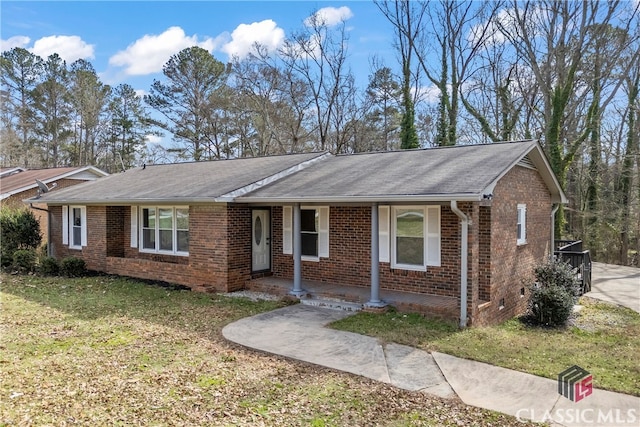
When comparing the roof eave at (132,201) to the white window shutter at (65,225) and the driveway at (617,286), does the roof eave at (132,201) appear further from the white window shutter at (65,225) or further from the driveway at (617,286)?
the driveway at (617,286)

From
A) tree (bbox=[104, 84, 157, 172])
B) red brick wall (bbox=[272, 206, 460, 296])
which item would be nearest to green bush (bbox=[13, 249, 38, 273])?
red brick wall (bbox=[272, 206, 460, 296])

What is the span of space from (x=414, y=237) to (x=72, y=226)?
11.8 metres

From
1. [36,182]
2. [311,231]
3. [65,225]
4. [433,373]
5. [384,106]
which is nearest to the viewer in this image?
[433,373]

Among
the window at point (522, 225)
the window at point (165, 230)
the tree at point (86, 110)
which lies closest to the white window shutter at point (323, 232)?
the window at point (165, 230)

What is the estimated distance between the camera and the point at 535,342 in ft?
24.3

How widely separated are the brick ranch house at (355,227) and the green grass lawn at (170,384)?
2.91 m

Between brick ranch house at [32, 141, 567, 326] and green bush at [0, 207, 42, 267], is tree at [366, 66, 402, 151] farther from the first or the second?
green bush at [0, 207, 42, 267]

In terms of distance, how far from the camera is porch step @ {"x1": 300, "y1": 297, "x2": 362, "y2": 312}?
9.23 meters

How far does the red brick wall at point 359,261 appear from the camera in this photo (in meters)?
9.19

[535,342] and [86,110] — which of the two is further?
[86,110]

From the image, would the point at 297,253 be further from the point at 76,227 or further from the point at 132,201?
the point at 76,227

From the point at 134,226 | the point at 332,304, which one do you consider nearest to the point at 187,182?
the point at 134,226

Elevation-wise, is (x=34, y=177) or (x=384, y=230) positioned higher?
(x=34, y=177)

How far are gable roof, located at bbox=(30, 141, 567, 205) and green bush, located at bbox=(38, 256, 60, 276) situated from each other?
6.39ft
